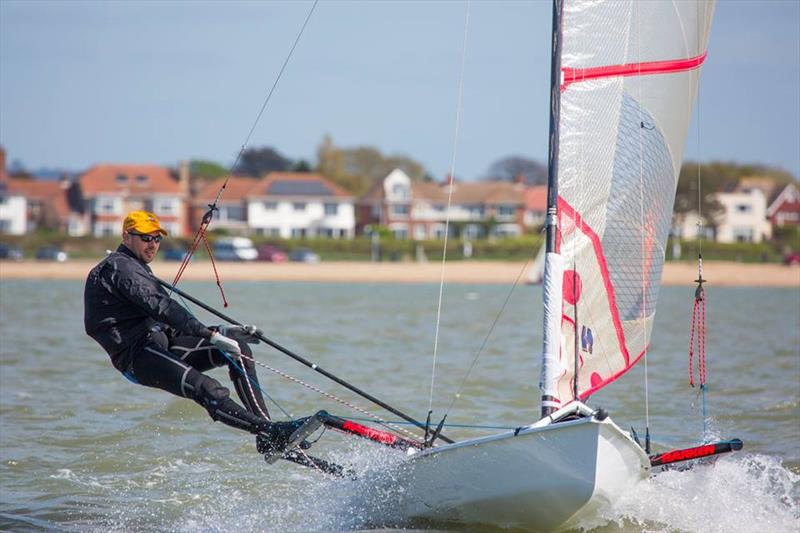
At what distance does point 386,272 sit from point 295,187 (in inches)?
986

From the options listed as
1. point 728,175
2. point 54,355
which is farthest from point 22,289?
point 728,175

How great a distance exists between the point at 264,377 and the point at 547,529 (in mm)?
7149

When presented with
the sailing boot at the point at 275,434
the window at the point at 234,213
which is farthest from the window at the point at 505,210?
the sailing boot at the point at 275,434

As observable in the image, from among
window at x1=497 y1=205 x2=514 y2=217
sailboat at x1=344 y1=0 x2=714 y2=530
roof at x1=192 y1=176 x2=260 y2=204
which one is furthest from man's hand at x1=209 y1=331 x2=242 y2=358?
window at x1=497 y1=205 x2=514 y2=217

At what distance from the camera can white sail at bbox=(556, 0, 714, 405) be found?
578 cm

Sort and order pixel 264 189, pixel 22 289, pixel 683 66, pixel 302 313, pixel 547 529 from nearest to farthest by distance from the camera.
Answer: pixel 547 529 → pixel 683 66 → pixel 302 313 → pixel 22 289 → pixel 264 189

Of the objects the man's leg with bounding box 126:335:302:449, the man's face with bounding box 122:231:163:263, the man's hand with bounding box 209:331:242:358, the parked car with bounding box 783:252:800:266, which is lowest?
the parked car with bounding box 783:252:800:266

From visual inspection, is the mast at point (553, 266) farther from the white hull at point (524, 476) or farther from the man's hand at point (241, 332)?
the man's hand at point (241, 332)

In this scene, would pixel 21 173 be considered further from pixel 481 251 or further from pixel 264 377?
pixel 264 377

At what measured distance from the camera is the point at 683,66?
6.25 metres

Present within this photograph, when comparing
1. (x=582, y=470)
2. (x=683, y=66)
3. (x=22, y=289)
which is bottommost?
(x=22, y=289)

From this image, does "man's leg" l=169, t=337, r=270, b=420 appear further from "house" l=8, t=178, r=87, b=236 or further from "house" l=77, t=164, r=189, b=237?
"house" l=8, t=178, r=87, b=236

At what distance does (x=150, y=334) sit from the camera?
19.4ft

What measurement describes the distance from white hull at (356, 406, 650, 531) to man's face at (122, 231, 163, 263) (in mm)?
1639
